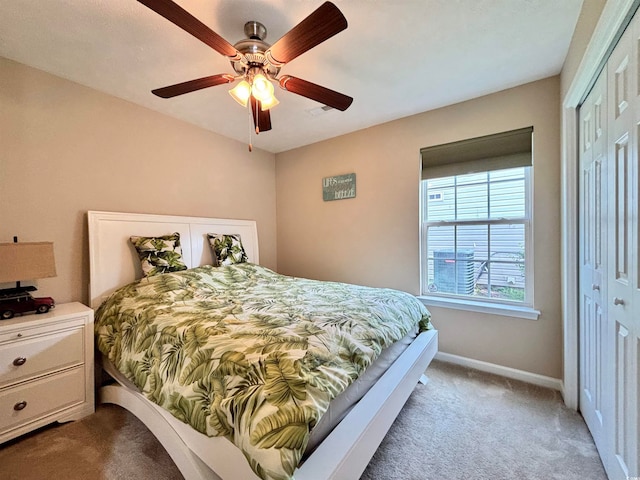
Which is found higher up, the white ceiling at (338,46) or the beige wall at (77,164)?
the white ceiling at (338,46)

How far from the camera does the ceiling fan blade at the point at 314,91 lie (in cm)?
160


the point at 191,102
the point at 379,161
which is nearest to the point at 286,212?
the point at 379,161

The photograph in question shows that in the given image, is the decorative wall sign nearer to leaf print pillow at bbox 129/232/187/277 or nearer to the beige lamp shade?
leaf print pillow at bbox 129/232/187/277

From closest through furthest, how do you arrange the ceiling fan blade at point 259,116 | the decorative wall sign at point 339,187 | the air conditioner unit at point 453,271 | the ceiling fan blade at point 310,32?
the ceiling fan blade at point 310,32, the ceiling fan blade at point 259,116, the air conditioner unit at point 453,271, the decorative wall sign at point 339,187

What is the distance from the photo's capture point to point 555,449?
1.50m

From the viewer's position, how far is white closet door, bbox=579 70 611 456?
53.7 inches

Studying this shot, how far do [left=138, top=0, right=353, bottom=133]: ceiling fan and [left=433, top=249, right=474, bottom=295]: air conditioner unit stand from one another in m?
1.84

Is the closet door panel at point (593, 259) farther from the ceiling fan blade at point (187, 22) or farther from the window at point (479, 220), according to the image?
the ceiling fan blade at point (187, 22)

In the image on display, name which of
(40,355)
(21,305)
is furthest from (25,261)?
(40,355)

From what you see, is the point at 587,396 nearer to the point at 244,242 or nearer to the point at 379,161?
the point at 379,161

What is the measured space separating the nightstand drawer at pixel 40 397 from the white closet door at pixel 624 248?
3.03 meters

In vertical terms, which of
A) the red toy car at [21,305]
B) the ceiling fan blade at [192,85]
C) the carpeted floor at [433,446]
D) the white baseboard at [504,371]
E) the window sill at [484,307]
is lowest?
the carpeted floor at [433,446]

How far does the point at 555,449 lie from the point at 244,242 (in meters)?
3.17

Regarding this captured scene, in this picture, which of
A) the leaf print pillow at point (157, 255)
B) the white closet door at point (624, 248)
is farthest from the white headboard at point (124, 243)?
the white closet door at point (624, 248)
